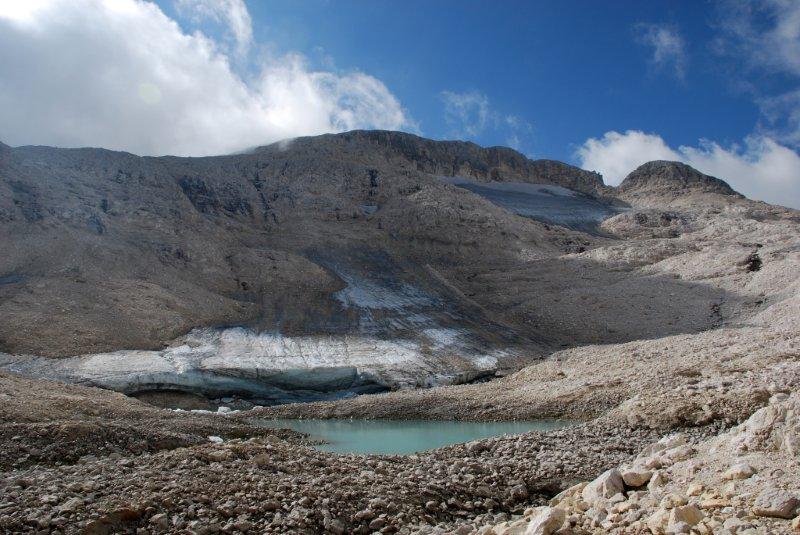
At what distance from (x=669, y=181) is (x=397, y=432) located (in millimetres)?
88114

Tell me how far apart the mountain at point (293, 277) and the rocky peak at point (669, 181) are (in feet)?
70.3

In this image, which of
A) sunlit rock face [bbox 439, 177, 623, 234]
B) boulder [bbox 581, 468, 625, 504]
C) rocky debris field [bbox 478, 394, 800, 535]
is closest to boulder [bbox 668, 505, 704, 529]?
rocky debris field [bbox 478, 394, 800, 535]

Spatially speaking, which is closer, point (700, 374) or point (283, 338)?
point (700, 374)

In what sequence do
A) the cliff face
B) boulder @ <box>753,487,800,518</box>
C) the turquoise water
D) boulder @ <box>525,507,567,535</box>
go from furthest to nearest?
the cliff face, the turquoise water, boulder @ <box>525,507,567,535</box>, boulder @ <box>753,487,800,518</box>

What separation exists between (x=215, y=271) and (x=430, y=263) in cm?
1943

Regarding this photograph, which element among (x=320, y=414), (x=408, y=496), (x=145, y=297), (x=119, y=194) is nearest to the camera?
(x=408, y=496)

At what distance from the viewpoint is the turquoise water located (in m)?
Answer: 20.1

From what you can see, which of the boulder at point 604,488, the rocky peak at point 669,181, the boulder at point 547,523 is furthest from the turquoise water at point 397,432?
the rocky peak at point 669,181

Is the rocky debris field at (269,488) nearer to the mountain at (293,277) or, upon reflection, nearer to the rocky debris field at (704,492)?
the rocky debris field at (704,492)

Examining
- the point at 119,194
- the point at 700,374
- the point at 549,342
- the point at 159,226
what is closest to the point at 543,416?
the point at 700,374

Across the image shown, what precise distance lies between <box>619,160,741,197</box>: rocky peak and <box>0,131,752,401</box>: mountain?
2143 cm

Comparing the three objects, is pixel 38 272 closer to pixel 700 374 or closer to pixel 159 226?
pixel 159 226

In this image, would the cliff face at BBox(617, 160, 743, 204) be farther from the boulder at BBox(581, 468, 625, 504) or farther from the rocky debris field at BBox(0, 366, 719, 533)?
the boulder at BBox(581, 468, 625, 504)

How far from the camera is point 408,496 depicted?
967 cm
